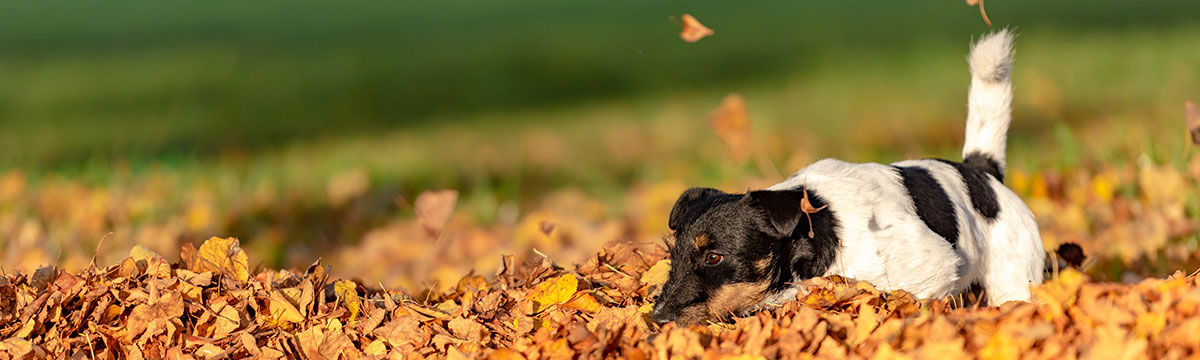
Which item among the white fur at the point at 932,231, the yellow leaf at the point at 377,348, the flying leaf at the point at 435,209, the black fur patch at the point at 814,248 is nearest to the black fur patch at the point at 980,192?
the white fur at the point at 932,231

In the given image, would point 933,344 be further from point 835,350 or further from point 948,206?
point 948,206

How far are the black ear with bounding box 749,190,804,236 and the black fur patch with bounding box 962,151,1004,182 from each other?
4.43 ft

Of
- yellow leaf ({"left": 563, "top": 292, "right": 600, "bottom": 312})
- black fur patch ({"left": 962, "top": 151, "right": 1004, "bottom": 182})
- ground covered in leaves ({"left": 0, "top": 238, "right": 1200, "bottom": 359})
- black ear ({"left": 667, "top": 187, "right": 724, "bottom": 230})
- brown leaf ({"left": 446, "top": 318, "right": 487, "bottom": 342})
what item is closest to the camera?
ground covered in leaves ({"left": 0, "top": 238, "right": 1200, "bottom": 359})

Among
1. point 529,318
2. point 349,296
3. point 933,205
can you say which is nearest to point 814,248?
point 933,205

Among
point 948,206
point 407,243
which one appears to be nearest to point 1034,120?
point 407,243

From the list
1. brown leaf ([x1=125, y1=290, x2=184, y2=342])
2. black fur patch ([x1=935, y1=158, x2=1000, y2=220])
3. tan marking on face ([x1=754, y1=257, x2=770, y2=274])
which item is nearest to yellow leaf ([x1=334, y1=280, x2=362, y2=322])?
brown leaf ([x1=125, y1=290, x2=184, y2=342])

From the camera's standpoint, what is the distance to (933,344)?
2.82 m

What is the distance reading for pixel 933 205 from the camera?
3.70 metres

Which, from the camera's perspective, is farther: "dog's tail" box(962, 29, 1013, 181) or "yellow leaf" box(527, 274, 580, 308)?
"dog's tail" box(962, 29, 1013, 181)

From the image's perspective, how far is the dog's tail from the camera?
448 cm

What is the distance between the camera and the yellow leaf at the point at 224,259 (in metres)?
4.01

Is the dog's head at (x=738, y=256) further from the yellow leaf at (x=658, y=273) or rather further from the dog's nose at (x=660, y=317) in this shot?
the yellow leaf at (x=658, y=273)

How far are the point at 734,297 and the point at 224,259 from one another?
205 centimetres

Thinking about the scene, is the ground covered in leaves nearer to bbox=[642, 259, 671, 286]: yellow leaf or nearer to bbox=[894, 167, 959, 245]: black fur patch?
bbox=[642, 259, 671, 286]: yellow leaf
